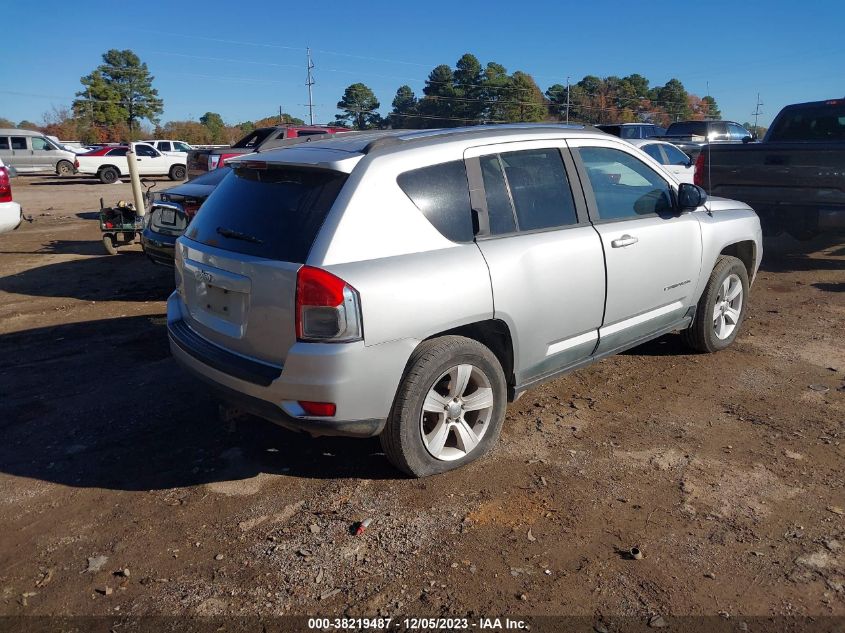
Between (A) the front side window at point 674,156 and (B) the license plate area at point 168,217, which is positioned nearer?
(B) the license plate area at point 168,217

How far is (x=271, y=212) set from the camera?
11.5 feet

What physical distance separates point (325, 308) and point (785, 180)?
7.56 m

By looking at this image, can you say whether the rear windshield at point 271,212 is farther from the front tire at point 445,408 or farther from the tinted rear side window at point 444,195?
the front tire at point 445,408

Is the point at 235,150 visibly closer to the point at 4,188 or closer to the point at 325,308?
the point at 4,188

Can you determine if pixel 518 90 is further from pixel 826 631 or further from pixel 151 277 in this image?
pixel 826 631

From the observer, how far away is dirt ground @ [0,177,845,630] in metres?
2.76

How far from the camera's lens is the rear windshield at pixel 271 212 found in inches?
129

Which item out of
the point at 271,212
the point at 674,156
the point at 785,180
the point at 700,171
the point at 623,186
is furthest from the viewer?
the point at 674,156

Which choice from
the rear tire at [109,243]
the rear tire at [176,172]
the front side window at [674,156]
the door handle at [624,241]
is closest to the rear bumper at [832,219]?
the front side window at [674,156]

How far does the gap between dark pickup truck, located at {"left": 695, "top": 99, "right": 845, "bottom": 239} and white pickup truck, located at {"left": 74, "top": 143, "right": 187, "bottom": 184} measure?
22.5m

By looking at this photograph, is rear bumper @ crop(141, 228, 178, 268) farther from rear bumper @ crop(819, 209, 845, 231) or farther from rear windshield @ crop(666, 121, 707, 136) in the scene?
rear windshield @ crop(666, 121, 707, 136)

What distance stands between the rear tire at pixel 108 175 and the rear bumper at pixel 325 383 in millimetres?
27478

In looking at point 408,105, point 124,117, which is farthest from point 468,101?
point 124,117

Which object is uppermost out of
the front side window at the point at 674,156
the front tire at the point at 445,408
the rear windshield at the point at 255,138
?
the rear windshield at the point at 255,138
